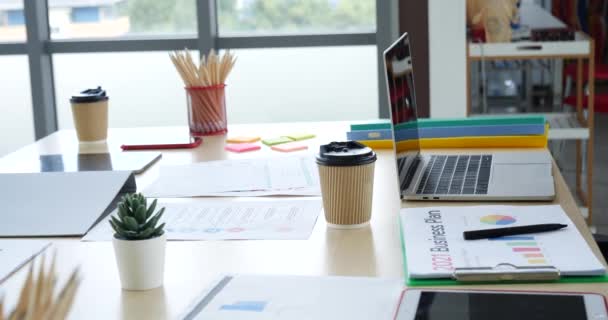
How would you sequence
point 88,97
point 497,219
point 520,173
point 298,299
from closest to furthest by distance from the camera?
1. point 298,299
2. point 497,219
3. point 520,173
4. point 88,97

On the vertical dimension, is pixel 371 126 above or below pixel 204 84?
below

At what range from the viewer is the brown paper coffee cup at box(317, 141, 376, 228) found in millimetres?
1438

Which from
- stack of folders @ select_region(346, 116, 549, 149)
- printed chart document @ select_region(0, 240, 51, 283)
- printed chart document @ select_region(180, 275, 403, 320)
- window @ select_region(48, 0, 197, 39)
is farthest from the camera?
window @ select_region(48, 0, 197, 39)

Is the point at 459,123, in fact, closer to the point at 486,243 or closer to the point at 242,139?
the point at 242,139

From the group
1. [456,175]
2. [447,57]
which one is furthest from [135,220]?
[447,57]

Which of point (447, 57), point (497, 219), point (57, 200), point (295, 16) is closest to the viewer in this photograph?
point (497, 219)

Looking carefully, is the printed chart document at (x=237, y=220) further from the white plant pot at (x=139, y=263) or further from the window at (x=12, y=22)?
the window at (x=12, y=22)

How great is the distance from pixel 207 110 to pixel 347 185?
3.09 feet

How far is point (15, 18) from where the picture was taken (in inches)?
154

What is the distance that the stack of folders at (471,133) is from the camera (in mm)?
2064

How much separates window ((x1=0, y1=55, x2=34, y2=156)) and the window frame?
8 centimetres

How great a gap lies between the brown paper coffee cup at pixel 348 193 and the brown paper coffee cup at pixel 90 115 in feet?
3.09

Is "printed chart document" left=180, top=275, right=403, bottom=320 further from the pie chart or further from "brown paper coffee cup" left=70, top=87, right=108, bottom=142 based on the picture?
"brown paper coffee cup" left=70, top=87, right=108, bottom=142

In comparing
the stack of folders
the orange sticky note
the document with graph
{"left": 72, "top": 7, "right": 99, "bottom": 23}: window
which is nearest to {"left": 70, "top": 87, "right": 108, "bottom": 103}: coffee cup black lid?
the orange sticky note
